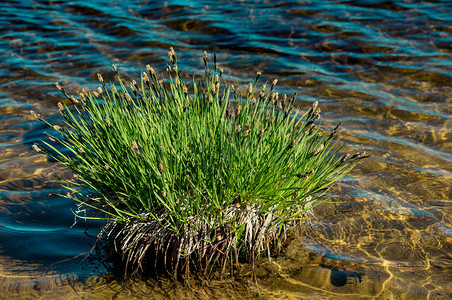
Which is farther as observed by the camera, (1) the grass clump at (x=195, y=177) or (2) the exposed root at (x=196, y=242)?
(2) the exposed root at (x=196, y=242)

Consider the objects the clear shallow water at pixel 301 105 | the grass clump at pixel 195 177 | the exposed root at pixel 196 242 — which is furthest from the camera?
the clear shallow water at pixel 301 105

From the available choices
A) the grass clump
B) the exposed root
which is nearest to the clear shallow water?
the exposed root

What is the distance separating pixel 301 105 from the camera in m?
8.09

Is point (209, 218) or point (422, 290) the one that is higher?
point (209, 218)

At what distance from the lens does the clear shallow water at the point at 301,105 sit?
12.9 feet

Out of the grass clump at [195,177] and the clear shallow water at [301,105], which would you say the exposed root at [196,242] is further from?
the clear shallow water at [301,105]

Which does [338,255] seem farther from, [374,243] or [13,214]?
[13,214]

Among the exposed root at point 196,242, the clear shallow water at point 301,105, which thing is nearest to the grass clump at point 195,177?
the exposed root at point 196,242

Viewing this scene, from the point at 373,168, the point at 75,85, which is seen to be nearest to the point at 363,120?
the point at 373,168

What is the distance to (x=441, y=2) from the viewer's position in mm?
13766

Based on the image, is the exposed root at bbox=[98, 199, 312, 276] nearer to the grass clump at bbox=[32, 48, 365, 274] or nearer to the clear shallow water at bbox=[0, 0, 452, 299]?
the grass clump at bbox=[32, 48, 365, 274]

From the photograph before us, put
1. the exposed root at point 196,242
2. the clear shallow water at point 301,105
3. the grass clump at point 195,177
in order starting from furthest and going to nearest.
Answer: the clear shallow water at point 301,105, the exposed root at point 196,242, the grass clump at point 195,177

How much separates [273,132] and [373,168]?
2.63 meters

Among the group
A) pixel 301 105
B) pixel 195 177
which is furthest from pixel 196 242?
pixel 301 105
